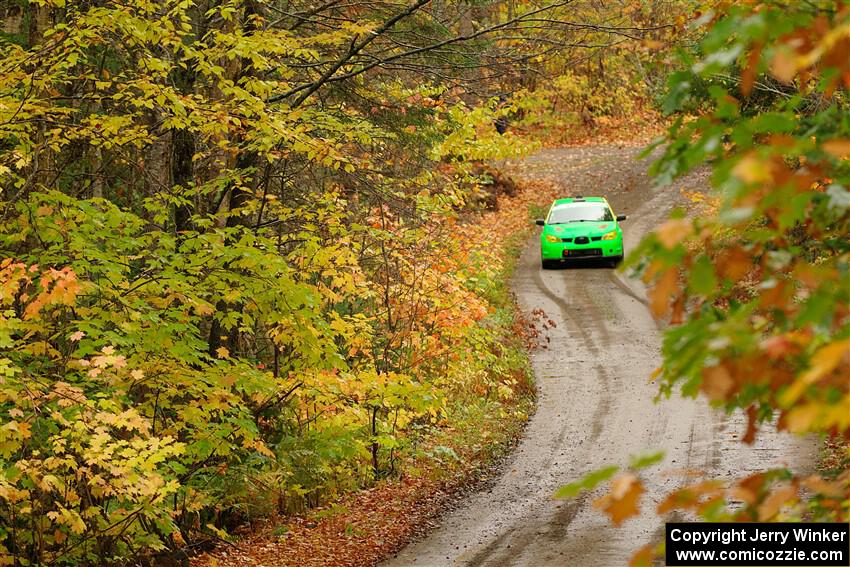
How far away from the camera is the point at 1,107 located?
767 centimetres

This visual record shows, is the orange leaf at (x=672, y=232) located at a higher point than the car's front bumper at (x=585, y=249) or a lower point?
higher

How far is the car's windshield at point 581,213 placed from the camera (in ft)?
80.4

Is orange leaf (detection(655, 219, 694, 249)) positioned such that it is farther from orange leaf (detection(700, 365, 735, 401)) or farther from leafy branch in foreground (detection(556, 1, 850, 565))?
orange leaf (detection(700, 365, 735, 401))

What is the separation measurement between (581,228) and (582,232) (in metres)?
0.12

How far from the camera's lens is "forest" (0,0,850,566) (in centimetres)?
257

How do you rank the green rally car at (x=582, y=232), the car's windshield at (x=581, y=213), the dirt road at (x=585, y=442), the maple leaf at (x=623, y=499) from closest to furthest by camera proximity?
the maple leaf at (x=623, y=499) → the dirt road at (x=585, y=442) → the green rally car at (x=582, y=232) → the car's windshield at (x=581, y=213)

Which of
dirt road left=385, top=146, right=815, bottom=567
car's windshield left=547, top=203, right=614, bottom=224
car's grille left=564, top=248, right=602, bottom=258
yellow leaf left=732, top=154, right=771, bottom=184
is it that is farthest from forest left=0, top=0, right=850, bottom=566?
car's windshield left=547, top=203, right=614, bottom=224

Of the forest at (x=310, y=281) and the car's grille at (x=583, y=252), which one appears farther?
the car's grille at (x=583, y=252)

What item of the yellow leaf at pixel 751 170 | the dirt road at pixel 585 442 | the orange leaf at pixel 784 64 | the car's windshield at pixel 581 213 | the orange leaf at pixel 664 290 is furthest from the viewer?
the car's windshield at pixel 581 213

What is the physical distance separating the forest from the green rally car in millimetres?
8380

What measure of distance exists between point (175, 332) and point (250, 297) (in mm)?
798

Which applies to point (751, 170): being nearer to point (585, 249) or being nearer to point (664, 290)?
point (664, 290)

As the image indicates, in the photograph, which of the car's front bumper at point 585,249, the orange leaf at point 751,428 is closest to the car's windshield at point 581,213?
the car's front bumper at point 585,249

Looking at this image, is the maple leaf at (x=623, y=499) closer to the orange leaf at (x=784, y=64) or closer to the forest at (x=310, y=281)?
the forest at (x=310, y=281)
